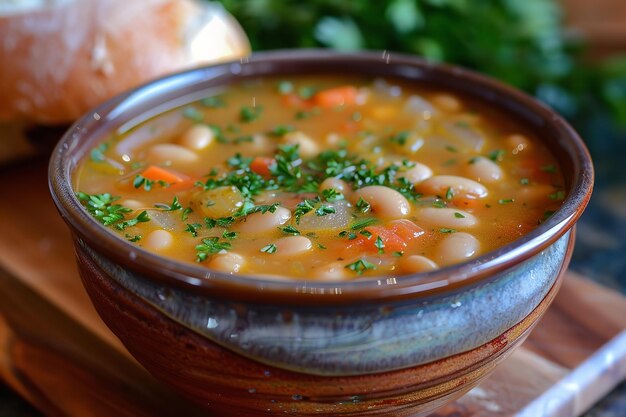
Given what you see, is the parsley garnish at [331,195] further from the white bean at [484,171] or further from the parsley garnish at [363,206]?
the white bean at [484,171]

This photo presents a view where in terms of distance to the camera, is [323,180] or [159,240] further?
[323,180]

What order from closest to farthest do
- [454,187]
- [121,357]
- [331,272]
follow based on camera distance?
[331,272] < [454,187] < [121,357]

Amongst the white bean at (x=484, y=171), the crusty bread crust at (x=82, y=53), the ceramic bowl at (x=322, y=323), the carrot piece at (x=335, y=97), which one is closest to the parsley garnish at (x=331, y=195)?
the white bean at (x=484, y=171)

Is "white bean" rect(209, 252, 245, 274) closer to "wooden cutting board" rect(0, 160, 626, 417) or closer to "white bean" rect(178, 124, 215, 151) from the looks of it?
"wooden cutting board" rect(0, 160, 626, 417)

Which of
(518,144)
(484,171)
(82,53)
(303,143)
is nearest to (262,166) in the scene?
(303,143)

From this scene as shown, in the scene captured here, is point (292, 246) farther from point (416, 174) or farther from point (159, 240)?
point (416, 174)

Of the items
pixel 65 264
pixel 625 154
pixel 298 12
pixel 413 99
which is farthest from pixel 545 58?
pixel 65 264

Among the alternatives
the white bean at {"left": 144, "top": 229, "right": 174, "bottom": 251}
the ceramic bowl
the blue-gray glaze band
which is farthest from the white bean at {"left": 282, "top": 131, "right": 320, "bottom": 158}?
the blue-gray glaze band
